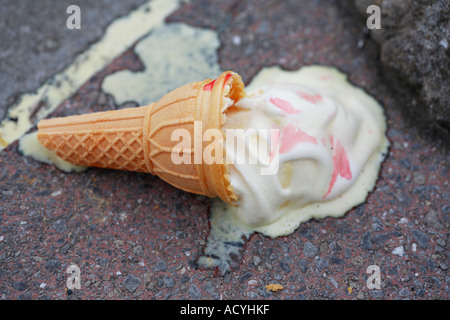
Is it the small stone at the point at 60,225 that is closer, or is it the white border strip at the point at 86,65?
the small stone at the point at 60,225

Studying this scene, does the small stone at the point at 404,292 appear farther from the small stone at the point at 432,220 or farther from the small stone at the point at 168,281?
the small stone at the point at 168,281

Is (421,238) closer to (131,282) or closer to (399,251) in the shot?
(399,251)

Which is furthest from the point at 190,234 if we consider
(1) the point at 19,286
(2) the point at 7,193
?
(2) the point at 7,193

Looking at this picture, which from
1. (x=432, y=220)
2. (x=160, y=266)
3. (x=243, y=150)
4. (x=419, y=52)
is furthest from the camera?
(x=419, y=52)

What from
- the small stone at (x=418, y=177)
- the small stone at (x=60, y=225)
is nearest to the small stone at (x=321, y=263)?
the small stone at (x=418, y=177)

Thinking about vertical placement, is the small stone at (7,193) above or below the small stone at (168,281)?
above
